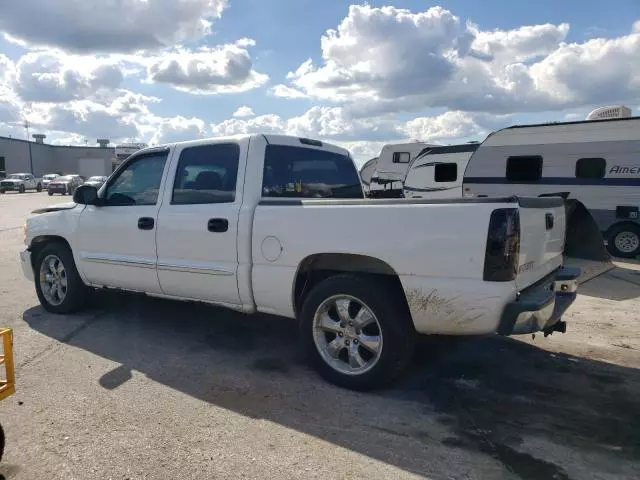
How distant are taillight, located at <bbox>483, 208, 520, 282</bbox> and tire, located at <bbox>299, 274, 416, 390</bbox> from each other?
30.0 inches

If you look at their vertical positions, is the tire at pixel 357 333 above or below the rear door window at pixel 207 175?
below

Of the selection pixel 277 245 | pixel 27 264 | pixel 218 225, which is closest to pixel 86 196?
pixel 27 264

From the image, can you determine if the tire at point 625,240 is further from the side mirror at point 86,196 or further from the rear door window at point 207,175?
the side mirror at point 86,196

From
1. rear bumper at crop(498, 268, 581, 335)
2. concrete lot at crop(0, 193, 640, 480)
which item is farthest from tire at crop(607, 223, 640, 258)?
rear bumper at crop(498, 268, 581, 335)

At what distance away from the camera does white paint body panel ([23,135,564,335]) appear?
3348mm

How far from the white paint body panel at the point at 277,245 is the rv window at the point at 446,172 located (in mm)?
10246

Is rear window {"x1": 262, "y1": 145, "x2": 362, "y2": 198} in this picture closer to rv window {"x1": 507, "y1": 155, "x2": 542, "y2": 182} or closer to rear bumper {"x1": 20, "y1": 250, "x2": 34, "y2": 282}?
rear bumper {"x1": 20, "y1": 250, "x2": 34, "y2": 282}

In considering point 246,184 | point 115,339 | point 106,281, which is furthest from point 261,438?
point 106,281

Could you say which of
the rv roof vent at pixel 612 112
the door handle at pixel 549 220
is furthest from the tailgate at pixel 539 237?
the rv roof vent at pixel 612 112

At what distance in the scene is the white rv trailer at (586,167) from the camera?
429 inches

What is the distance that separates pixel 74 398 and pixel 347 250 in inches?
88.6

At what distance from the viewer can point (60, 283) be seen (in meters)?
5.86

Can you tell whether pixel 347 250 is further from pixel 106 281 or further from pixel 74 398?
pixel 106 281

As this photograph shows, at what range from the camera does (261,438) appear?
3209 millimetres
